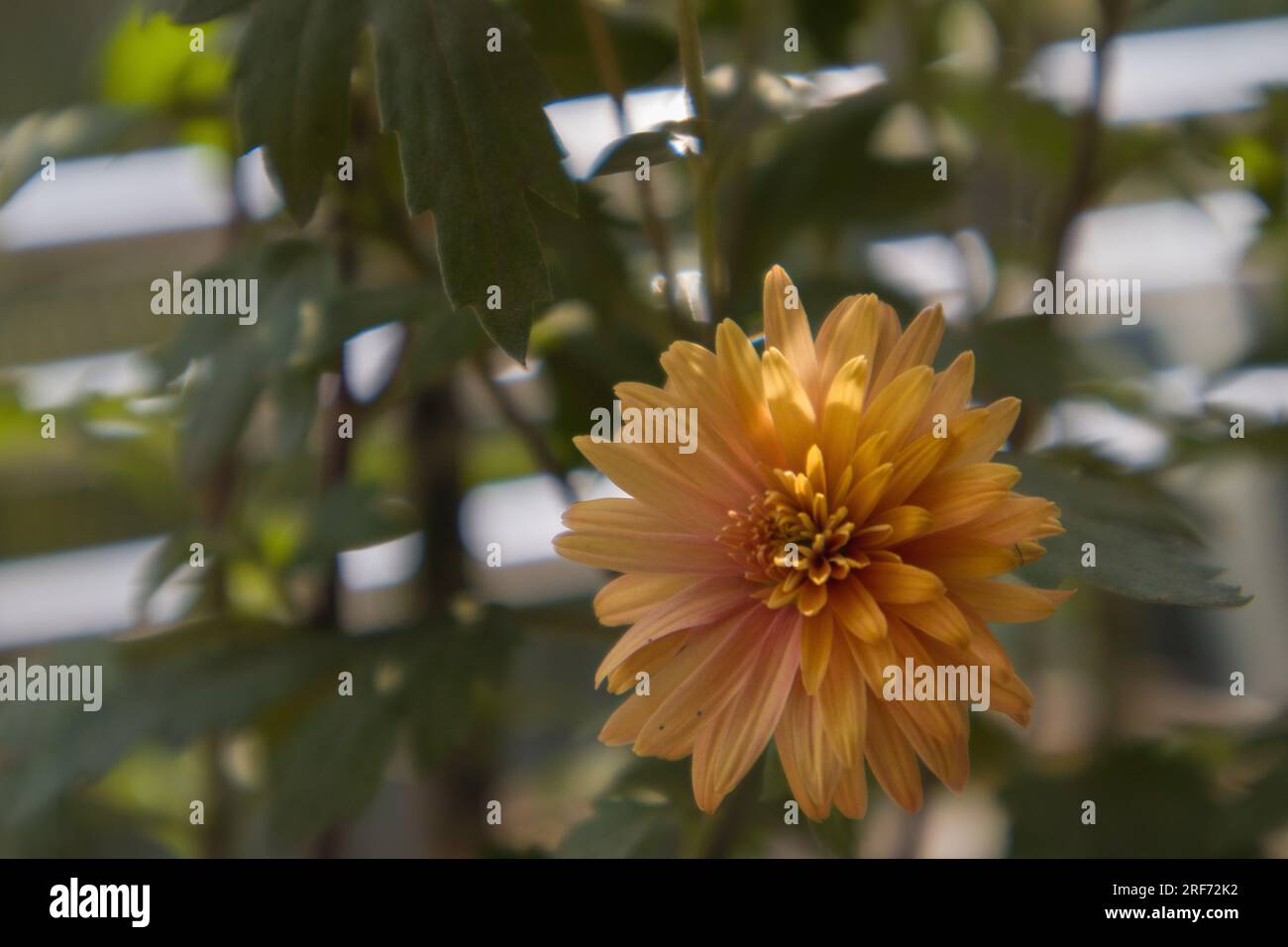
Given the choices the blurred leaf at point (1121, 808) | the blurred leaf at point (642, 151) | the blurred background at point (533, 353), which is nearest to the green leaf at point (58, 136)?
the blurred background at point (533, 353)

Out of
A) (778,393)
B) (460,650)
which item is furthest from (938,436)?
(460,650)

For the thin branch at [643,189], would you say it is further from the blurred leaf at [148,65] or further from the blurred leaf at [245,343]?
the blurred leaf at [148,65]

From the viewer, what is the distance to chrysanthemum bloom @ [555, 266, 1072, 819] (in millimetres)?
285

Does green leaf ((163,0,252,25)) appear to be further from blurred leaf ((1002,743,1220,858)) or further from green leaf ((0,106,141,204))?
blurred leaf ((1002,743,1220,858))

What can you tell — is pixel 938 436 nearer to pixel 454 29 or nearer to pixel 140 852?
pixel 454 29

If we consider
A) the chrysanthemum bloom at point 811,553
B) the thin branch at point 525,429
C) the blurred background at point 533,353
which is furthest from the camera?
the thin branch at point 525,429

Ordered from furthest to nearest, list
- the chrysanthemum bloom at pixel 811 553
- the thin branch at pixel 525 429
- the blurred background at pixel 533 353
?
1. the thin branch at pixel 525 429
2. the blurred background at pixel 533 353
3. the chrysanthemum bloom at pixel 811 553

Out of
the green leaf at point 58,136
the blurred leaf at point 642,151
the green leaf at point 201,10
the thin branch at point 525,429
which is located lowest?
the thin branch at point 525,429

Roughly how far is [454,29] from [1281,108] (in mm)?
415

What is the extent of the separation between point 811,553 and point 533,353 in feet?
0.81

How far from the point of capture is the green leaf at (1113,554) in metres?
0.29

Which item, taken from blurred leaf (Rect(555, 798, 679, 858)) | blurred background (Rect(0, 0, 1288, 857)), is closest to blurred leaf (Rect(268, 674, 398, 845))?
blurred background (Rect(0, 0, 1288, 857))

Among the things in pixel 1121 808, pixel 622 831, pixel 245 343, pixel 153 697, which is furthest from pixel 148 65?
pixel 1121 808

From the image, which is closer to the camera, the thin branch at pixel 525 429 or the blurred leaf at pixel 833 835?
the blurred leaf at pixel 833 835
